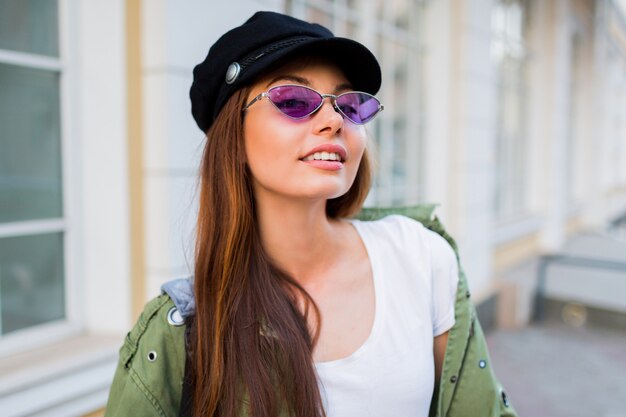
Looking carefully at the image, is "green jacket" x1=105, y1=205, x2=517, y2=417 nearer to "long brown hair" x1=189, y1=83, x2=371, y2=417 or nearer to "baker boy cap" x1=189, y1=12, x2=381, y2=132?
"long brown hair" x1=189, y1=83, x2=371, y2=417

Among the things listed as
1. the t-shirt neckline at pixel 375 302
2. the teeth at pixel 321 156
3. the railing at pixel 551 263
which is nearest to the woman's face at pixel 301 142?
the teeth at pixel 321 156

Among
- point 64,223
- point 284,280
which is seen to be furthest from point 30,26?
point 284,280

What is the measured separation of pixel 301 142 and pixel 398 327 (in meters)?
0.51

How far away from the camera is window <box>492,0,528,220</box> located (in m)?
6.54

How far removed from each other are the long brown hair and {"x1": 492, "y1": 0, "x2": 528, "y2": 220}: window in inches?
217

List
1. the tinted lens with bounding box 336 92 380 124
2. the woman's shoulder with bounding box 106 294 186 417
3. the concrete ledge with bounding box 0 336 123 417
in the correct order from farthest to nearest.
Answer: the concrete ledge with bounding box 0 336 123 417 → the tinted lens with bounding box 336 92 380 124 → the woman's shoulder with bounding box 106 294 186 417

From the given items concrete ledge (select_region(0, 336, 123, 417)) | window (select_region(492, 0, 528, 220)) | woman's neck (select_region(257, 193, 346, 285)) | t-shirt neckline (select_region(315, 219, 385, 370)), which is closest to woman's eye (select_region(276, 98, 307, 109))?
woman's neck (select_region(257, 193, 346, 285))

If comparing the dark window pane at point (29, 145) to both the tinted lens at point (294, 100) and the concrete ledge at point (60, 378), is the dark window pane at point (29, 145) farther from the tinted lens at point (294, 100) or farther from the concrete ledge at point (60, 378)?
the tinted lens at point (294, 100)

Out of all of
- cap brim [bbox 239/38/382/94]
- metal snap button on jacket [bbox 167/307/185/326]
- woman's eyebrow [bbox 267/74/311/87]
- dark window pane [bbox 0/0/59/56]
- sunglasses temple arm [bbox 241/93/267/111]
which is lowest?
metal snap button on jacket [bbox 167/307/185/326]

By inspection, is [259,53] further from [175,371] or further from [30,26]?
[30,26]

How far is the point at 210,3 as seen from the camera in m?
2.49

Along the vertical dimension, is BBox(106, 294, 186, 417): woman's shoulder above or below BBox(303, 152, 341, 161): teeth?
below

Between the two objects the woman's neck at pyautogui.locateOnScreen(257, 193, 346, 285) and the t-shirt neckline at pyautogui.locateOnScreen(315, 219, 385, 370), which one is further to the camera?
the woman's neck at pyautogui.locateOnScreen(257, 193, 346, 285)

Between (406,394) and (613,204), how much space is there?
13867 millimetres
